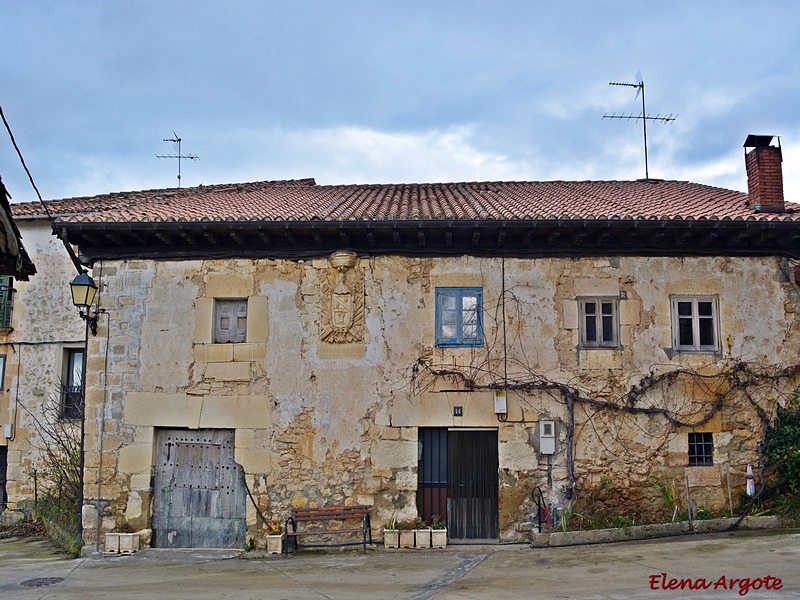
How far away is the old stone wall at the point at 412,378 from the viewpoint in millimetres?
10156

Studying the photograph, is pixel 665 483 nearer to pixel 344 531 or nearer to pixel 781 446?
pixel 781 446

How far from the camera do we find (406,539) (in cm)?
990

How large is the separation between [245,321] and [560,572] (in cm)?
561

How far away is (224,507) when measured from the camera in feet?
34.0

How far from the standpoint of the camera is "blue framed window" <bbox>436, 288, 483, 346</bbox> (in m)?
10.4

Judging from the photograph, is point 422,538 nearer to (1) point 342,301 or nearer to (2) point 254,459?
(2) point 254,459

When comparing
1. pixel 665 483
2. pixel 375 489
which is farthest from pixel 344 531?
pixel 665 483

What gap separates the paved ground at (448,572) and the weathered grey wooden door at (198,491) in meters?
0.27

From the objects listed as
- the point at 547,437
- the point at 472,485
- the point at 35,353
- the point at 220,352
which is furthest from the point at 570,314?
the point at 35,353

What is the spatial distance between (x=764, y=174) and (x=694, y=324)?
2693mm

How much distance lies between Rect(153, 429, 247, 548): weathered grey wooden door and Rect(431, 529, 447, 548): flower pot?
9.02 feet

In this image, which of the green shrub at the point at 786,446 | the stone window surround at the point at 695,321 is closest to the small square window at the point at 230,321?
the stone window surround at the point at 695,321

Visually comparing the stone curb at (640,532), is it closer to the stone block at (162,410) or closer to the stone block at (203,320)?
the stone block at (162,410)
